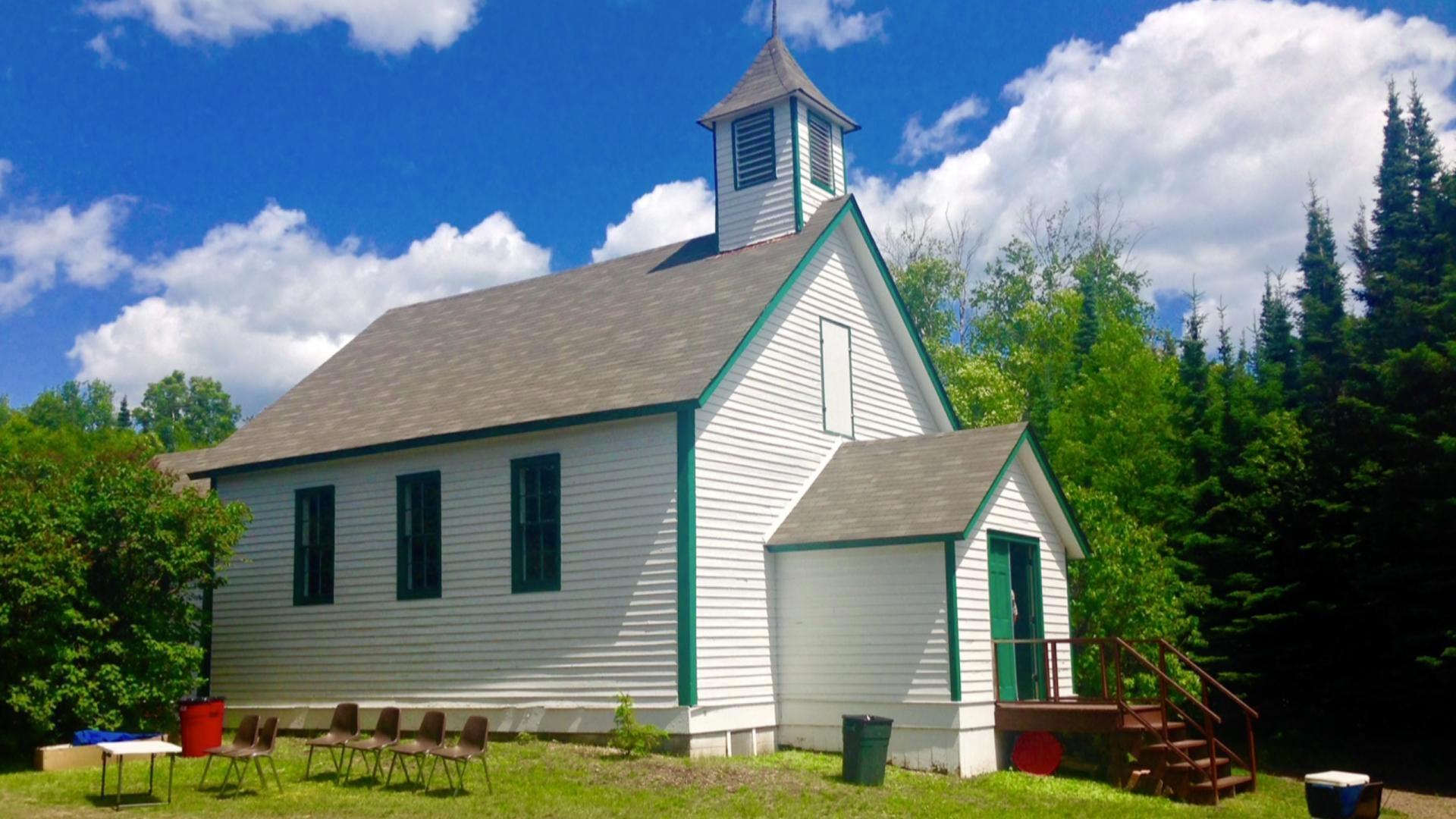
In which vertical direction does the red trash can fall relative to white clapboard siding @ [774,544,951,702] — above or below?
below

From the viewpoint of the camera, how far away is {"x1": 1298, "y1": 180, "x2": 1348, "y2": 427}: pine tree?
36.6m

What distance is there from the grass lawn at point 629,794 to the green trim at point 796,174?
9.13 metres

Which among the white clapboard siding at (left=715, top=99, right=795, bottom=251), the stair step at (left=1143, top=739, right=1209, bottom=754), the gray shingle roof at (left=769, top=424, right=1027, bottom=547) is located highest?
the white clapboard siding at (left=715, top=99, right=795, bottom=251)

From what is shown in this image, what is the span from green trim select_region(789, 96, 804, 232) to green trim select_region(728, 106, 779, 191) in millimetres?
331

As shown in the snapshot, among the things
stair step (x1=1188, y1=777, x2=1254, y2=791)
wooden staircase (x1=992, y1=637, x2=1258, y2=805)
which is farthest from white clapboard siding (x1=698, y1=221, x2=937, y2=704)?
stair step (x1=1188, y1=777, x2=1254, y2=791)

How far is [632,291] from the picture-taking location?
22391 millimetres

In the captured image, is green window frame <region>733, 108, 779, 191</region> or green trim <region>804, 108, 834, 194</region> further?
green trim <region>804, 108, 834, 194</region>

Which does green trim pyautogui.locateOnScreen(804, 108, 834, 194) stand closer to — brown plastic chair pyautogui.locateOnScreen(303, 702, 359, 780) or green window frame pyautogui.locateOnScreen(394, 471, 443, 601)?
green window frame pyautogui.locateOnScreen(394, 471, 443, 601)

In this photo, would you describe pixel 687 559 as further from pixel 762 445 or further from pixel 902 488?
pixel 902 488

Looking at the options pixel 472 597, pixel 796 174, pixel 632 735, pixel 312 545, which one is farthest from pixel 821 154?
pixel 632 735

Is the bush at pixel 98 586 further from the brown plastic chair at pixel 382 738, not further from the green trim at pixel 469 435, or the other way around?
the brown plastic chair at pixel 382 738

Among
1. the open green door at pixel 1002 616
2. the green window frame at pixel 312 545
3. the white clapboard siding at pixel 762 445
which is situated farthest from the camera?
the green window frame at pixel 312 545

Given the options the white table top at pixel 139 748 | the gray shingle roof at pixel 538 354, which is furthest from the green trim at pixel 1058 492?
the white table top at pixel 139 748

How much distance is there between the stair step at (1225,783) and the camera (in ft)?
52.4
